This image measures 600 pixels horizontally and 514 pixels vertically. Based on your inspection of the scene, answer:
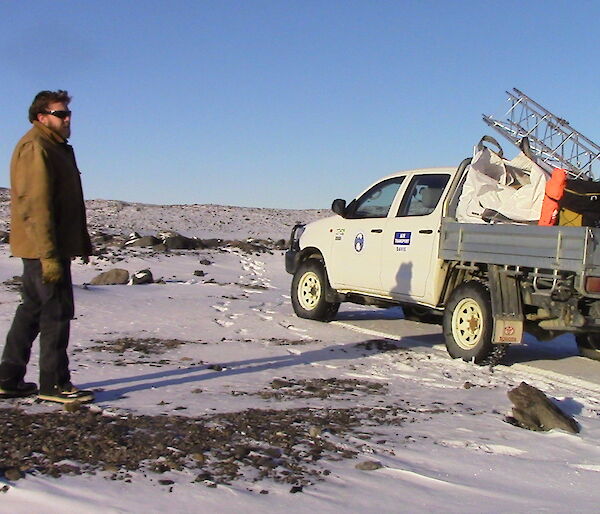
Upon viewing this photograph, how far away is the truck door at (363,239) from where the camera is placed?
9.87 meters

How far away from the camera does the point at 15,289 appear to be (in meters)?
12.1

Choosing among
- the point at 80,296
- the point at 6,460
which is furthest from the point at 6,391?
the point at 80,296

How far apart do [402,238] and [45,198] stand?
5.09 metres

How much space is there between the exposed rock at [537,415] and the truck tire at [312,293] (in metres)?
5.25

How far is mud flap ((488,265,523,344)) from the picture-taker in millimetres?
7590

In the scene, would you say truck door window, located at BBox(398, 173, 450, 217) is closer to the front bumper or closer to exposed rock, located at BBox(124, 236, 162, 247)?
the front bumper

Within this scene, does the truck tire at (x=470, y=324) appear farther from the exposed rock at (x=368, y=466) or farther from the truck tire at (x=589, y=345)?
the exposed rock at (x=368, y=466)

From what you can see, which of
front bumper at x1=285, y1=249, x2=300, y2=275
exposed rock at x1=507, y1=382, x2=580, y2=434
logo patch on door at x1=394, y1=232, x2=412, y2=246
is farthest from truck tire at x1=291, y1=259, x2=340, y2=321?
exposed rock at x1=507, y1=382, x2=580, y2=434

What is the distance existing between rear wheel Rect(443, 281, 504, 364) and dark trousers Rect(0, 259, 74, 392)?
4.07m

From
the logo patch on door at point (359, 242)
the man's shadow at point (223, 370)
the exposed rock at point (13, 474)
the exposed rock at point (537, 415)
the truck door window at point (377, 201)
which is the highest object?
the truck door window at point (377, 201)

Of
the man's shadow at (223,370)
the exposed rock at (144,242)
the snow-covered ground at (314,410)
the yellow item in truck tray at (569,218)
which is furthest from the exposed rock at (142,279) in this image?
the yellow item in truck tray at (569,218)

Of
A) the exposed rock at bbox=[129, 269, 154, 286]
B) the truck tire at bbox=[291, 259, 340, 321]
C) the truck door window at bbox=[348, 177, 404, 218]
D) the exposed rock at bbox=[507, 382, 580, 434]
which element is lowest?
the exposed rock at bbox=[507, 382, 580, 434]

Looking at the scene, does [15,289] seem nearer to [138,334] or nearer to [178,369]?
[138,334]

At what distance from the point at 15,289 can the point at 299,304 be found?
14.0 ft
